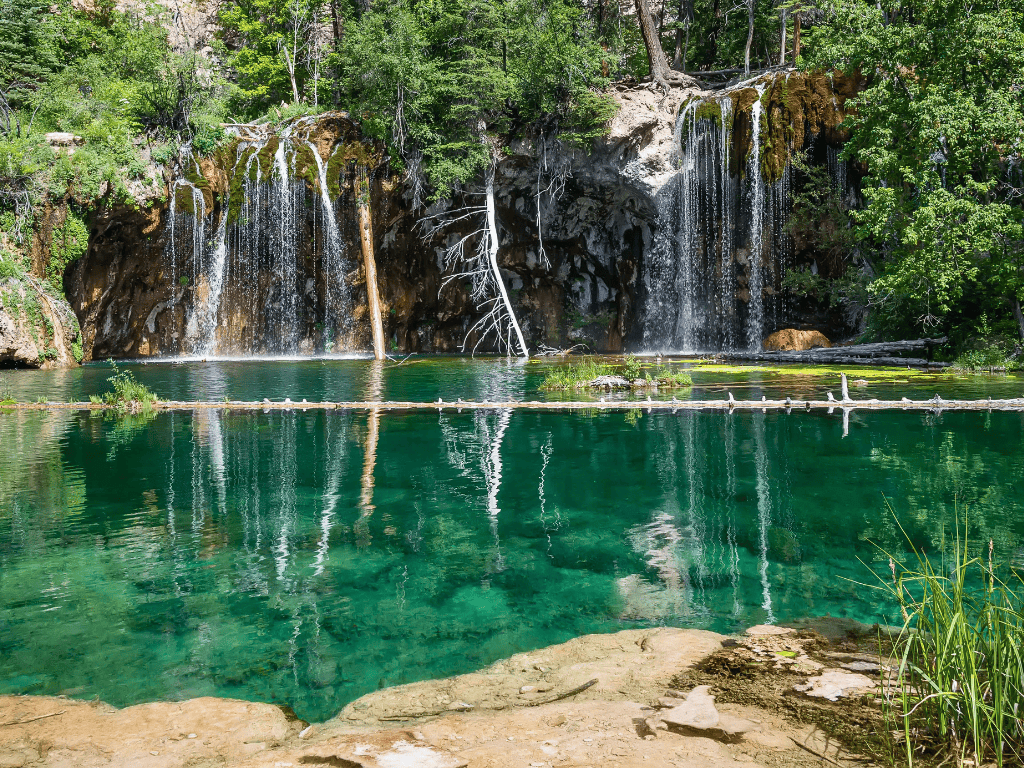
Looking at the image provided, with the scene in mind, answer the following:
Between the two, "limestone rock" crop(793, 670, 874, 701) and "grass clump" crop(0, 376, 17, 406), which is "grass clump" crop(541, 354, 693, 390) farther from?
"limestone rock" crop(793, 670, 874, 701)

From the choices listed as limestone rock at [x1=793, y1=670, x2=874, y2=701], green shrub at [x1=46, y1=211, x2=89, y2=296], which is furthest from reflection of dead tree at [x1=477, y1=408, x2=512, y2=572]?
green shrub at [x1=46, y1=211, x2=89, y2=296]

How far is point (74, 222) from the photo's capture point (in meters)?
28.8

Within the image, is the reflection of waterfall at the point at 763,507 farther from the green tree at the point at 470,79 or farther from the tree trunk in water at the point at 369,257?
the tree trunk in water at the point at 369,257

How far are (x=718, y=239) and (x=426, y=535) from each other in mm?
26212

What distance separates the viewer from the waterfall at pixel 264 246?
31.2 metres

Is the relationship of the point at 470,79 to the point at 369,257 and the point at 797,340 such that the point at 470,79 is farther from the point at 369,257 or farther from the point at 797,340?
the point at 797,340

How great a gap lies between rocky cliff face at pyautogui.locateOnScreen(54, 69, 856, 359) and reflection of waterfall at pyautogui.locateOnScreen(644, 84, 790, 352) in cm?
24

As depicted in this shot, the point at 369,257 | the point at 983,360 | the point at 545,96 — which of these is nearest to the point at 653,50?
the point at 545,96

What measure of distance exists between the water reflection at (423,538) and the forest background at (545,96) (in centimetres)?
970

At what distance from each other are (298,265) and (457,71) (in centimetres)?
1089

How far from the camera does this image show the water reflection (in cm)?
474

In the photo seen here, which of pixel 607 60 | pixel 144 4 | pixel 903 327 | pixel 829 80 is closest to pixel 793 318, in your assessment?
pixel 903 327

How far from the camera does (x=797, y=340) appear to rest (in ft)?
90.8

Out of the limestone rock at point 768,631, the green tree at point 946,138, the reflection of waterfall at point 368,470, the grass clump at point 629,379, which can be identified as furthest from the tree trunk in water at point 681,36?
the limestone rock at point 768,631
